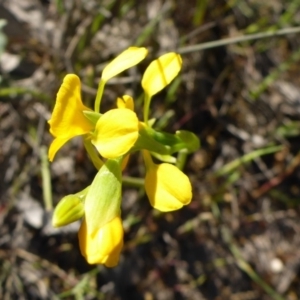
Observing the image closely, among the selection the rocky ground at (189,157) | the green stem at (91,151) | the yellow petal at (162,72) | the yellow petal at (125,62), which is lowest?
the rocky ground at (189,157)

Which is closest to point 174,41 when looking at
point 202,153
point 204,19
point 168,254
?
point 204,19

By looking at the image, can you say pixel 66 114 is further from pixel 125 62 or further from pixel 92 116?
pixel 125 62

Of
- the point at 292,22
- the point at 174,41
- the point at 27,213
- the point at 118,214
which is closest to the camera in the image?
the point at 118,214

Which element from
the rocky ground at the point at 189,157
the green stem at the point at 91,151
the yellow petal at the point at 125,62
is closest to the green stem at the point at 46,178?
the rocky ground at the point at 189,157

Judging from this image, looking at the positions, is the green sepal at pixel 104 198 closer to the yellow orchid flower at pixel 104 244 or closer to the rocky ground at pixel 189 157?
the yellow orchid flower at pixel 104 244

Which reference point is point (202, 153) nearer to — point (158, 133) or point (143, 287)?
point (143, 287)

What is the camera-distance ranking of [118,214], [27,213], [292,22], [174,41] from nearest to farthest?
[118,214], [27,213], [174,41], [292,22]
